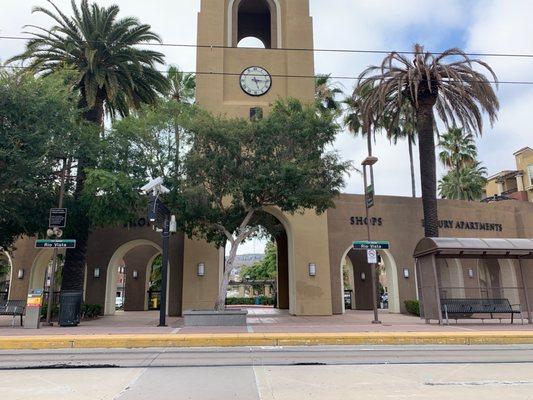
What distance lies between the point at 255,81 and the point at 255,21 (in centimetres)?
687

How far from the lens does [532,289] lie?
21.4 meters

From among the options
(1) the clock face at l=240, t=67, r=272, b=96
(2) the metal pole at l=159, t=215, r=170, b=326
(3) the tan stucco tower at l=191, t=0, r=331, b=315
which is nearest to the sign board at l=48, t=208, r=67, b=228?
(2) the metal pole at l=159, t=215, r=170, b=326

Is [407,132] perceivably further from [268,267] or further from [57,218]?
[268,267]

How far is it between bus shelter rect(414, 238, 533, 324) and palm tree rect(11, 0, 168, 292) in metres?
14.4

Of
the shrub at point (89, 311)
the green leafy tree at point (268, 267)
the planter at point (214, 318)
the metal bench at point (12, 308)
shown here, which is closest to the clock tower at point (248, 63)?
the shrub at point (89, 311)

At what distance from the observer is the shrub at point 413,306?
78.3ft

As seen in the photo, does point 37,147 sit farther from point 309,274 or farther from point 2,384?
point 309,274

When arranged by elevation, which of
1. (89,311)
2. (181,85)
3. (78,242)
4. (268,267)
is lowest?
(89,311)

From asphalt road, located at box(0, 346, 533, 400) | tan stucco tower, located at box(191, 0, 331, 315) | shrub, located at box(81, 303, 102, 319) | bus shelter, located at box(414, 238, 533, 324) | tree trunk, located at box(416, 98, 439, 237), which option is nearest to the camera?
asphalt road, located at box(0, 346, 533, 400)

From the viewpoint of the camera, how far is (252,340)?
12.5 meters

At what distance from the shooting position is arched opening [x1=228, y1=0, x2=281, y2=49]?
27.2m

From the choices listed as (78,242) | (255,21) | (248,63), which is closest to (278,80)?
(248,63)

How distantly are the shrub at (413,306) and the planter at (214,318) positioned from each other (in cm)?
1089

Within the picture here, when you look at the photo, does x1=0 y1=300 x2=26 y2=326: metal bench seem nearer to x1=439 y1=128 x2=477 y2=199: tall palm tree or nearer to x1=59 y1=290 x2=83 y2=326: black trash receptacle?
x1=59 y1=290 x2=83 y2=326: black trash receptacle
